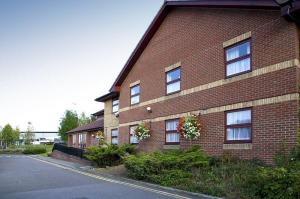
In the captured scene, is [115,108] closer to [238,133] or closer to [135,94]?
[135,94]

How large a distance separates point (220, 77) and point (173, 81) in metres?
4.24

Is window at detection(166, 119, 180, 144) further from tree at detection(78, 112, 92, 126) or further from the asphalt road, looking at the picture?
tree at detection(78, 112, 92, 126)

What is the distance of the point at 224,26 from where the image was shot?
705 inches

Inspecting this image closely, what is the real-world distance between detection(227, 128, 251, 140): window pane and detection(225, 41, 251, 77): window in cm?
238

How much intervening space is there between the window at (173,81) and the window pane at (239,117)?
4.70 m

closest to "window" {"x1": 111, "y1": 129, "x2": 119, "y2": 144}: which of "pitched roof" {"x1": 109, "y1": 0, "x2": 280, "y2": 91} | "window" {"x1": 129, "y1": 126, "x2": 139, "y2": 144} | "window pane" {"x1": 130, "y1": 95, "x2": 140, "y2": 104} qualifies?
"pitched roof" {"x1": 109, "y1": 0, "x2": 280, "y2": 91}

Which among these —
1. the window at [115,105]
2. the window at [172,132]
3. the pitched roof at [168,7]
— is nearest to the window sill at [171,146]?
the window at [172,132]

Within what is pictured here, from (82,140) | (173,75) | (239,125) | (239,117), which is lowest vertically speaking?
(82,140)

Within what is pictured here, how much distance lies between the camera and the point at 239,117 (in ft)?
54.3

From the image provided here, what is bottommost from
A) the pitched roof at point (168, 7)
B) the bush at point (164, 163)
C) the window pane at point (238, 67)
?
the bush at point (164, 163)

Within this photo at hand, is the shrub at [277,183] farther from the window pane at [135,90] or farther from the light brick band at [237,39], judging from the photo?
the window pane at [135,90]

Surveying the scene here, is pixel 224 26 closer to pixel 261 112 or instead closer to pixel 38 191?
pixel 261 112

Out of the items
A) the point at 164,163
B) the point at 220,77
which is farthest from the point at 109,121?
the point at 164,163

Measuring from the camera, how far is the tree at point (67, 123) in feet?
204
